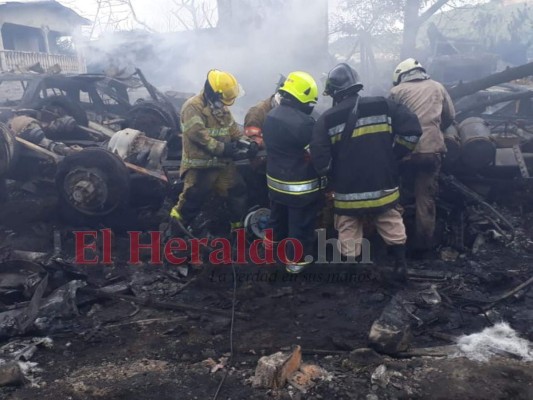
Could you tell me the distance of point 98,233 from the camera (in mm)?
6141

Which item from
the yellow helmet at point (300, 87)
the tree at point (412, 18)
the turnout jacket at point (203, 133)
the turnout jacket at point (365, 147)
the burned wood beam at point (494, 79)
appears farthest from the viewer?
the tree at point (412, 18)

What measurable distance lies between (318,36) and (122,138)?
11823 millimetres

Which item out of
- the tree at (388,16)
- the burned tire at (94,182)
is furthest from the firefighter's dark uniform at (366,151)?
the tree at (388,16)

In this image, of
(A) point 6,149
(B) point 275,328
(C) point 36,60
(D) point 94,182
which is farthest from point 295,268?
(C) point 36,60

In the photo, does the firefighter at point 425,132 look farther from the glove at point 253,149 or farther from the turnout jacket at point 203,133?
the turnout jacket at point 203,133

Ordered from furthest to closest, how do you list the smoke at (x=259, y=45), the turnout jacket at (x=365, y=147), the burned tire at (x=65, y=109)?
the smoke at (x=259, y=45), the burned tire at (x=65, y=109), the turnout jacket at (x=365, y=147)

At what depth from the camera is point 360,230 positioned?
15.1 ft

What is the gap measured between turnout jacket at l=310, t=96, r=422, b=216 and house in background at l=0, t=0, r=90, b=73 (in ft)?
64.5

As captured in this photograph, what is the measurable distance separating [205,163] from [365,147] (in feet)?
6.52

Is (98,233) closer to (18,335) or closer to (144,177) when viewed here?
(144,177)

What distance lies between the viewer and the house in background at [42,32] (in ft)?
73.3

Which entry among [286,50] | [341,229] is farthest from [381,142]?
[286,50]

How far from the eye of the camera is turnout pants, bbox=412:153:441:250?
201 inches

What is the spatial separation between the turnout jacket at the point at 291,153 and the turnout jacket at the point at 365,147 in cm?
24
